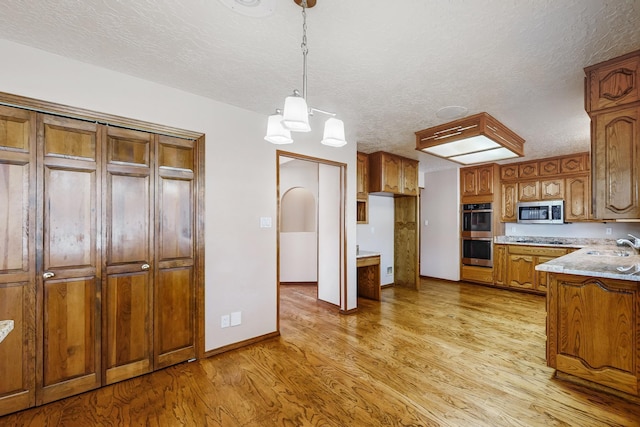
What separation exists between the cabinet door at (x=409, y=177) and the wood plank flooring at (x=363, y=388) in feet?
7.88

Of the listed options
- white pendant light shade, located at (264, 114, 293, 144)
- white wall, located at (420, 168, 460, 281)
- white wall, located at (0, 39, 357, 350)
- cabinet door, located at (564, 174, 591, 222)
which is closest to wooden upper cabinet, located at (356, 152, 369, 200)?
white wall, located at (0, 39, 357, 350)

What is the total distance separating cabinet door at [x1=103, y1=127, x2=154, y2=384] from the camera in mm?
2285

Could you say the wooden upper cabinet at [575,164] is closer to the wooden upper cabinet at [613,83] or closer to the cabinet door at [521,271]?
the cabinet door at [521,271]

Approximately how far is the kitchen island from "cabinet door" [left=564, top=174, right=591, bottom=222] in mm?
3110

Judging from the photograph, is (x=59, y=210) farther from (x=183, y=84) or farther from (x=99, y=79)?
(x=183, y=84)

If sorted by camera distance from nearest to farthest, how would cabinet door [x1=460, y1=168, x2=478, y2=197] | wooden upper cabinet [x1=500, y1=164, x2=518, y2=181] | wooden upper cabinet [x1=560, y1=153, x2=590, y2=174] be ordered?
wooden upper cabinet [x1=560, y1=153, x2=590, y2=174] < wooden upper cabinet [x1=500, y1=164, x2=518, y2=181] < cabinet door [x1=460, y1=168, x2=478, y2=197]

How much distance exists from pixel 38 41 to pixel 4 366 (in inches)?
85.9

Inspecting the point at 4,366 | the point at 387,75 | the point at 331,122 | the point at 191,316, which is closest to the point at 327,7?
the point at 331,122

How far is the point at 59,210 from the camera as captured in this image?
2.10 metres

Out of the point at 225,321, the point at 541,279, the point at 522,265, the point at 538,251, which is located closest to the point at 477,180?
the point at 538,251

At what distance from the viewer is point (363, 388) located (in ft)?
7.30

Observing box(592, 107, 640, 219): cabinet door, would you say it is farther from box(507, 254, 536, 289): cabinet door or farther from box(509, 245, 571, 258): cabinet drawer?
box(507, 254, 536, 289): cabinet door

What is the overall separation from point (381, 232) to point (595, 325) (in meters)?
3.58

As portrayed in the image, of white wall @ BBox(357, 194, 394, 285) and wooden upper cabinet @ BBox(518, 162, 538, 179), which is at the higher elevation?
wooden upper cabinet @ BBox(518, 162, 538, 179)
